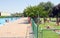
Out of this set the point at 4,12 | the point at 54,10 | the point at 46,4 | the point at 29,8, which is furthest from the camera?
the point at 4,12

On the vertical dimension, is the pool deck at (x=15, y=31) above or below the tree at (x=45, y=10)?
below

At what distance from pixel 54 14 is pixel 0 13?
74.1m

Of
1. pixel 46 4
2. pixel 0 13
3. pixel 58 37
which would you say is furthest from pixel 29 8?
pixel 0 13

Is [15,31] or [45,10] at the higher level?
[45,10]

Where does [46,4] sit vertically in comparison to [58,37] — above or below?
above

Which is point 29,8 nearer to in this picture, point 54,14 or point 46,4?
point 54,14

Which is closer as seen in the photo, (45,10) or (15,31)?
(15,31)

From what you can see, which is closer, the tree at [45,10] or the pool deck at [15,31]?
the pool deck at [15,31]

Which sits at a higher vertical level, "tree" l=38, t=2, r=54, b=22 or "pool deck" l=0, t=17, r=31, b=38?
"tree" l=38, t=2, r=54, b=22

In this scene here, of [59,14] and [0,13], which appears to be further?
[0,13]

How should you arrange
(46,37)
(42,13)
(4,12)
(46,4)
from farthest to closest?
(4,12)
(46,4)
(42,13)
(46,37)

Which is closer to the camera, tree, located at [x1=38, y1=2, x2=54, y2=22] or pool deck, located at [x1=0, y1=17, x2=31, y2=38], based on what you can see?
pool deck, located at [x1=0, y1=17, x2=31, y2=38]

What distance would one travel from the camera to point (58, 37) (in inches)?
552

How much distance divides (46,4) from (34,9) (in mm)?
50027
